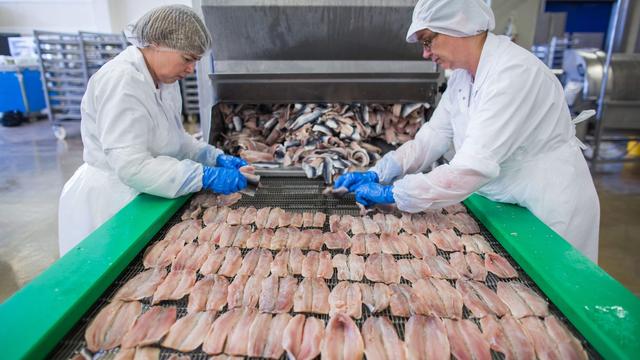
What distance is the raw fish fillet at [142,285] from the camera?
4.88 feet

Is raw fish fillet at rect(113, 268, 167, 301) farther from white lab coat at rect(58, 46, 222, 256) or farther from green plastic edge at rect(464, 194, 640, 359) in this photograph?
green plastic edge at rect(464, 194, 640, 359)

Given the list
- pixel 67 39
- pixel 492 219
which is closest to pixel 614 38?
pixel 492 219

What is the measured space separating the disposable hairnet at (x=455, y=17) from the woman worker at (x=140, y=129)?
1.18 metres

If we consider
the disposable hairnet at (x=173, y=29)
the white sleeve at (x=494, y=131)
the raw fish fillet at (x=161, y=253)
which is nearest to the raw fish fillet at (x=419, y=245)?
the white sleeve at (x=494, y=131)

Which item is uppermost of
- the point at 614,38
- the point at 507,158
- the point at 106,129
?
the point at 614,38

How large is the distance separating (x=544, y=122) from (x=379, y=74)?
5.28 feet

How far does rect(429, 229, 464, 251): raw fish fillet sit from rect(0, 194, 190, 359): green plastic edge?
136cm

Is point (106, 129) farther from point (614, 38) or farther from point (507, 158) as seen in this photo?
point (614, 38)

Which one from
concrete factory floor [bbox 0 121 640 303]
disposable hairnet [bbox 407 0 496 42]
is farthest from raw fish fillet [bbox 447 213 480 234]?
concrete factory floor [bbox 0 121 640 303]

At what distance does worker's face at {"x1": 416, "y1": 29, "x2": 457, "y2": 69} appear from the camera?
6.83 feet

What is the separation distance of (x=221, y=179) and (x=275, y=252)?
0.69 m

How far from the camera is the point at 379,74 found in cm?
337

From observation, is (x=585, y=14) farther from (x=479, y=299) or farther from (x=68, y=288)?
(x=68, y=288)

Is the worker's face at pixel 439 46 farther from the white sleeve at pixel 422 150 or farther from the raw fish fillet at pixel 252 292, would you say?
the raw fish fillet at pixel 252 292
